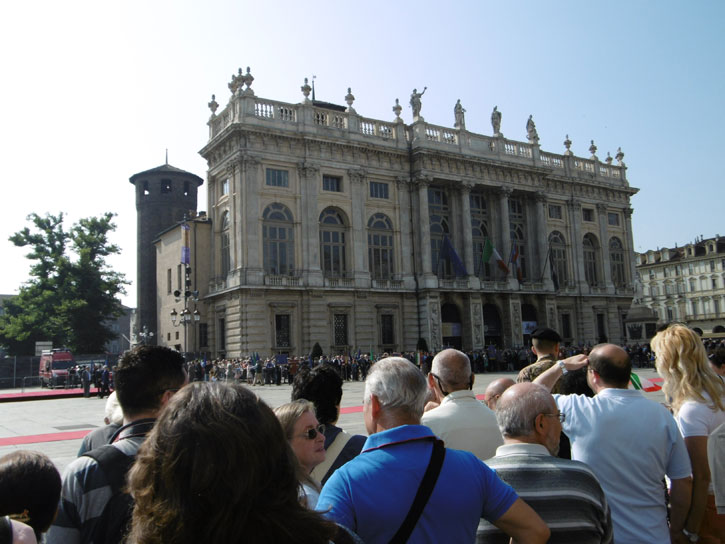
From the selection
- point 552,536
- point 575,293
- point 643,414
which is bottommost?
point 552,536

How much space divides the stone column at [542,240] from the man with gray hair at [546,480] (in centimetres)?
4484

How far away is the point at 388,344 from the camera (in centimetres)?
3975

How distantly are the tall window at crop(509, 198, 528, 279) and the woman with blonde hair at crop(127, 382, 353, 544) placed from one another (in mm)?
47153

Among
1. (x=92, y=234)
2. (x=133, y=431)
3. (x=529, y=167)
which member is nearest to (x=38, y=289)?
(x=92, y=234)

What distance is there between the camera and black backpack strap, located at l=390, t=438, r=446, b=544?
2.58 m

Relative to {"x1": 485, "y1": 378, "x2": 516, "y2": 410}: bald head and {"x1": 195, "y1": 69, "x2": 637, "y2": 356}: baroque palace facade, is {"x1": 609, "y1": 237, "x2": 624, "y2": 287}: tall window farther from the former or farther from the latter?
{"x1": 485, "y1": 378, "x2": 516, "y2": 410}: bald head

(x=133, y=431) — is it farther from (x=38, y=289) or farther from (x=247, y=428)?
(x=38, y=289)

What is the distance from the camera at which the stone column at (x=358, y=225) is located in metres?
38.9

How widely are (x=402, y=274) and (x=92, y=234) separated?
29.3 metres

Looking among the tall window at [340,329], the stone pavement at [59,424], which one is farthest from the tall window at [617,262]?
the stone pavement at [59,424]

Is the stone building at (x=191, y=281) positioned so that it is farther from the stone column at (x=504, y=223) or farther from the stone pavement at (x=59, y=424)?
the stone column at (x=504, y=223)

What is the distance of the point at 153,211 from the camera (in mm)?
53750

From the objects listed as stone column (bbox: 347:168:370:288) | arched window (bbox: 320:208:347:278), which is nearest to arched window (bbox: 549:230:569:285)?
stone column (bbox: 347:168:370:288)

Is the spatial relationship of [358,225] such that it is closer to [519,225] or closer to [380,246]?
[380,246]
